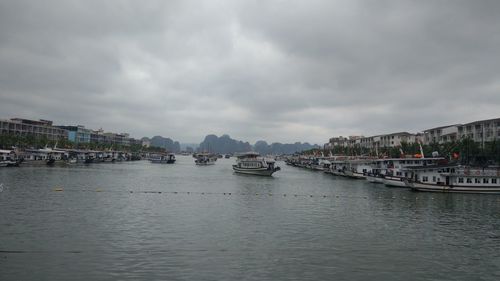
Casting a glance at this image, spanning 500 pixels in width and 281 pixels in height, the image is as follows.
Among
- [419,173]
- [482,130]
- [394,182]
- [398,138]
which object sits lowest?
[394,182]

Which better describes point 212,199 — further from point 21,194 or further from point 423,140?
point 423,140

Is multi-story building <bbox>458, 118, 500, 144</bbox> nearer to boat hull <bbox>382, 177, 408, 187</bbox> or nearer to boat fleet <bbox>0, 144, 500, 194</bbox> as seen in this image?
boat fleet <bbox>0, 144, 500, 194</bbox>

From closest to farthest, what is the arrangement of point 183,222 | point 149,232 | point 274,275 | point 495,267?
1. point 274,275
2. point 495,267
3. point 149,232
4. point 183,222

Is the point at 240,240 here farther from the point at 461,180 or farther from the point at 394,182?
the point at 394,182

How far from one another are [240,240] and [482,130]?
119m

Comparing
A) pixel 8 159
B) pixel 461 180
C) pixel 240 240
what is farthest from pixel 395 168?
pixel 8 159

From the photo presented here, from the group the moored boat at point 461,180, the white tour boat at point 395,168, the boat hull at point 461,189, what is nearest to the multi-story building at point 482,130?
the white tour boat at point 395,168

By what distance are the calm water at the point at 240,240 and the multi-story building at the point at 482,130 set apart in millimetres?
77793

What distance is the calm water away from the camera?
73.5ft

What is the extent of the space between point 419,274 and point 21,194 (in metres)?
49.1

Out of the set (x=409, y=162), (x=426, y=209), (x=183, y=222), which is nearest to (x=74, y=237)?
(x=183, y=222)

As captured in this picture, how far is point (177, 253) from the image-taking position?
84.4 ft

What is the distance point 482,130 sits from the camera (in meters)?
123

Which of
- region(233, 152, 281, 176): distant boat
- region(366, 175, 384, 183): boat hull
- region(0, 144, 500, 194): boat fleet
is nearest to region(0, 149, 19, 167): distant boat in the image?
region(0, 144, 500, 194): boat fleet
